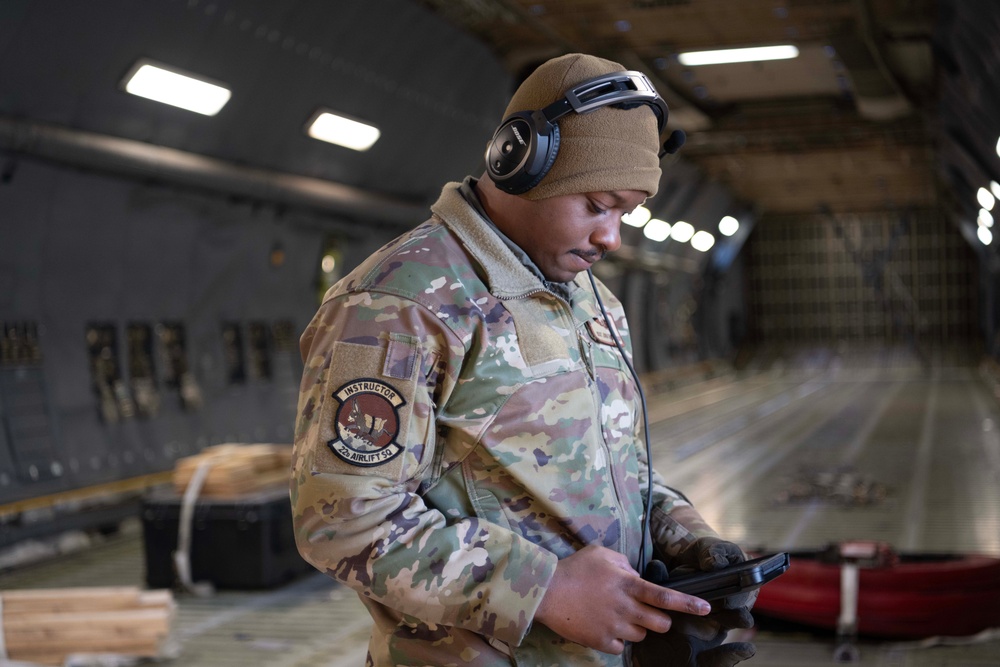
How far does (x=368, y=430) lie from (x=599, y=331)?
A: 63 cm

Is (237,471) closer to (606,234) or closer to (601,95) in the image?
(606,234)

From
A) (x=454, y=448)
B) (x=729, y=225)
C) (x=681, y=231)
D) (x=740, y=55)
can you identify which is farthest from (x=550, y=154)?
(x=729, y=225)

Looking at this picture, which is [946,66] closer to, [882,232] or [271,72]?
[271,72]

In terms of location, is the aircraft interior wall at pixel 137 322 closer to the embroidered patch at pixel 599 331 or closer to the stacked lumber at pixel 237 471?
the stacked lumber at pixel 237 471

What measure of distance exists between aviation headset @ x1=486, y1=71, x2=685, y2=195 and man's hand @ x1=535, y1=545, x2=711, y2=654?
0.68 meters

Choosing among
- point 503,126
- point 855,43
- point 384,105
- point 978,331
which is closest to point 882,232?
point 978,331

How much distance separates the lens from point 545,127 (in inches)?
75.3

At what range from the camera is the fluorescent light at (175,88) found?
830cm

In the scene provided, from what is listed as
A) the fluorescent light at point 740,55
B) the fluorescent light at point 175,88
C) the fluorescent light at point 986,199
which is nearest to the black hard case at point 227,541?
the fluorescent light at point 175,88

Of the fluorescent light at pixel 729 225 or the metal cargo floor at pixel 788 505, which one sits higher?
the fluorescent light at pixel 729 225

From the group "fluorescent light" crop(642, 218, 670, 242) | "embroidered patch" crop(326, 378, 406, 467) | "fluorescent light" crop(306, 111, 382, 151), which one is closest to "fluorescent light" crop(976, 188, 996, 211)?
"fluorescent light" crop(642, 218, 670, 242)

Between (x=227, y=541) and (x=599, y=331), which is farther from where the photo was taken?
(x=227, y=541)

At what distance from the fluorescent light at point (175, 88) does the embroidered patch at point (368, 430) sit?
7244mm

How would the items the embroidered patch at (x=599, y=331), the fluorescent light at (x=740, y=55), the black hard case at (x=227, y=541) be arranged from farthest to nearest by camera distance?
the fluorescent light at (x=740, y=55), the black hard case at (x=227, y=541), the embroidered patch at (x=599, y=331)
